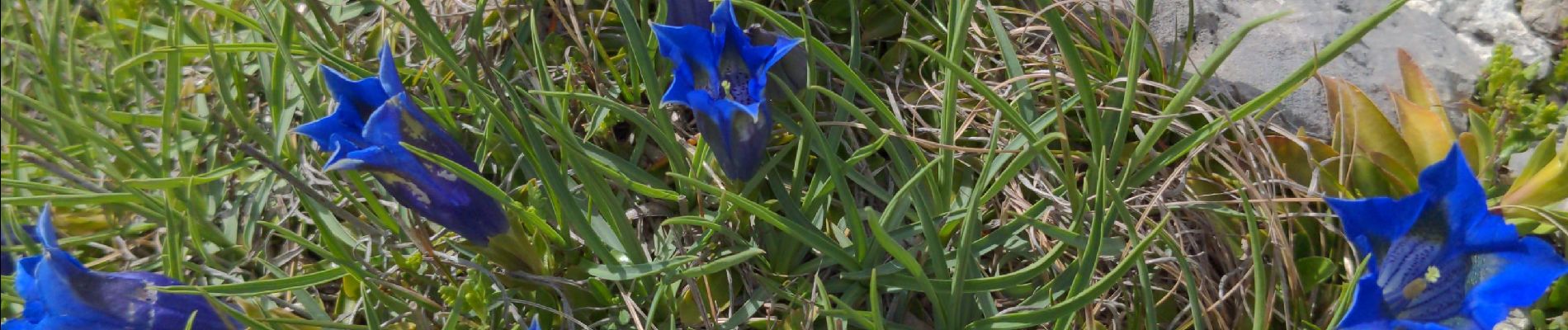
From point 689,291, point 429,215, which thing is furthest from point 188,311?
point 689,291

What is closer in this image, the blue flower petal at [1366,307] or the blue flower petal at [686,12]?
the blue flower petal at [1366,307]

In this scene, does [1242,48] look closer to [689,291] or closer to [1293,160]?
[1293,160]

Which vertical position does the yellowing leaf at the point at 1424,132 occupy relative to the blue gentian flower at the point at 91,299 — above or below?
above

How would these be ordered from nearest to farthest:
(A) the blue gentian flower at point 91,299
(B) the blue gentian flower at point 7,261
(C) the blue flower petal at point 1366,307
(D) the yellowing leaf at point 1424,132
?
(C) the blue flower petal at point 1366,307 < (A) the blue gentian flower at point 91,299 < (D) the yellowing leaf at point 1424,132 < (B) the blue gentian flower at point 7,261

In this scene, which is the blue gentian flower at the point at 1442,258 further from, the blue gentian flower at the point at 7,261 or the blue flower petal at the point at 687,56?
the blue gentian flower at the point at 7,261

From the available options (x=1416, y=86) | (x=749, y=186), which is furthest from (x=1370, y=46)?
(x=749, y=186)

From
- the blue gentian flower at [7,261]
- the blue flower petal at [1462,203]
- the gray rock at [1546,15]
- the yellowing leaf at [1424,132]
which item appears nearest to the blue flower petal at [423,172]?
the blue gentian flower at [7,261]

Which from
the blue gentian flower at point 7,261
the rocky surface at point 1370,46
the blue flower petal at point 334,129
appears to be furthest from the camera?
the blue gentian flower at point 7,261

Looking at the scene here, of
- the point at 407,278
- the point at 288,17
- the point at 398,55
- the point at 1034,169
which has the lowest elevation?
the point at 407,278
